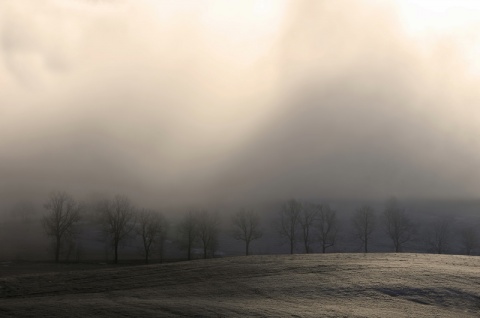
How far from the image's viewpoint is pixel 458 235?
185 meters

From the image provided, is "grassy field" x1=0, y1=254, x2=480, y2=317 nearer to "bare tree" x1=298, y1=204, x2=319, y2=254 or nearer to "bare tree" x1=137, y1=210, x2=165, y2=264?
"bare tree" x1=137, y1=210, x2=165, y2=264

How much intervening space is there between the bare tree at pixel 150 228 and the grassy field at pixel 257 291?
66.9 m

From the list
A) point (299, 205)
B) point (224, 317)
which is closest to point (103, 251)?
point (299, 205)

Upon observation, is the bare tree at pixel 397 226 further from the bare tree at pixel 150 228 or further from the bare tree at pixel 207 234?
the bare tree at pixel 150 228

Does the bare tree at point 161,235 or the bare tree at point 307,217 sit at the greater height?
the bare tree at point 307,217

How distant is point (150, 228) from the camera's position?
13338cm

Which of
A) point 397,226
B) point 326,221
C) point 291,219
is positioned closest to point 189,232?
point 291,219

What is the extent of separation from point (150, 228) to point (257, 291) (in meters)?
90.2

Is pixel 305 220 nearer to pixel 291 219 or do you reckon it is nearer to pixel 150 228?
pixel 291 219

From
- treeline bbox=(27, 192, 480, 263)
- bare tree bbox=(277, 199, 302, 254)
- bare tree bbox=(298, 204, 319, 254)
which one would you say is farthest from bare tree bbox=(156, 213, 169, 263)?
bare tree bbox=(298, 204, 319, 254)

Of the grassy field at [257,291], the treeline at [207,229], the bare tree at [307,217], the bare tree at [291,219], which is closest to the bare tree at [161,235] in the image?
the treeline at [207,229]

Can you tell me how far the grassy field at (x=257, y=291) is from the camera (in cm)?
3850

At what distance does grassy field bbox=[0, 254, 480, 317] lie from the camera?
38500 millimetres

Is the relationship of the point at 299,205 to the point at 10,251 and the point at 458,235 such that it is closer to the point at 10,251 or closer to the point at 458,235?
the point at 458,235
